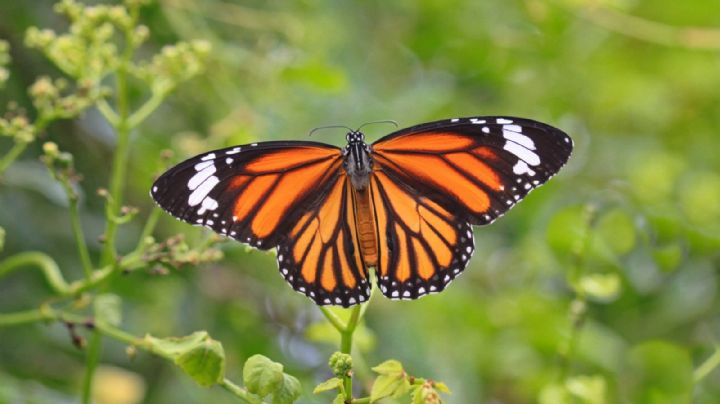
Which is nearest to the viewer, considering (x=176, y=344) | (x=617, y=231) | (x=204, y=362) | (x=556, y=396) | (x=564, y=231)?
(x=204, y=362)

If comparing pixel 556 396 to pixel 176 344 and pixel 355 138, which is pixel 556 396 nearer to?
pixel 355 138

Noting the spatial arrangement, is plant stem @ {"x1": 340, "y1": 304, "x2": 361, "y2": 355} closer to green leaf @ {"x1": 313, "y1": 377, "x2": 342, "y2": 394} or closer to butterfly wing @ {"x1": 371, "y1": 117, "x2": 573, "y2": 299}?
green leaf @ {"x1": 313, "y1": 377, "x2": 342, "y2": 394}

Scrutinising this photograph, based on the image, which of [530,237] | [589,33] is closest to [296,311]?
[530,237]

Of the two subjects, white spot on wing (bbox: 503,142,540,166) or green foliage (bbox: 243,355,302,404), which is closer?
green foliage (bbox: 243,355,302,404)

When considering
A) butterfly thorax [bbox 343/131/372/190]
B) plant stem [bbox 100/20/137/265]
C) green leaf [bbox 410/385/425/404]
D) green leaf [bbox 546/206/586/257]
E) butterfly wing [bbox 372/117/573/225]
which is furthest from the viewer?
green leaf [bbox 546/206/586/257]

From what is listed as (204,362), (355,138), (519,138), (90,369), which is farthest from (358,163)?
(204,362)

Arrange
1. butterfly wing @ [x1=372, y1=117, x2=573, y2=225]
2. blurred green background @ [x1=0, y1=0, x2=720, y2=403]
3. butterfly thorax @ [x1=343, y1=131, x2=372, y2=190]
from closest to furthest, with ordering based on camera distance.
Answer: butterfly wing @ [x1=372, y1=117, x2=573, y2=225] < butterfly thorax @ [x1=343, y1=131, x2=372, y2=190] < blurred green background @ [x1=0, y1=0, x2=720, y2=403]

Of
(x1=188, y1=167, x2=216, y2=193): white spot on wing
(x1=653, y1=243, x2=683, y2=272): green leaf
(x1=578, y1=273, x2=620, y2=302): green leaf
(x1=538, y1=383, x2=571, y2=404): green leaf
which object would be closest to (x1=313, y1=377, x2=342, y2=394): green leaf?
(x1=188, y1=167, x2=216, y2=193): white spot on wing

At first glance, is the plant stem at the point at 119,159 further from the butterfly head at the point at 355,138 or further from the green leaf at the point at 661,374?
the green leaf at the point at 661,374
